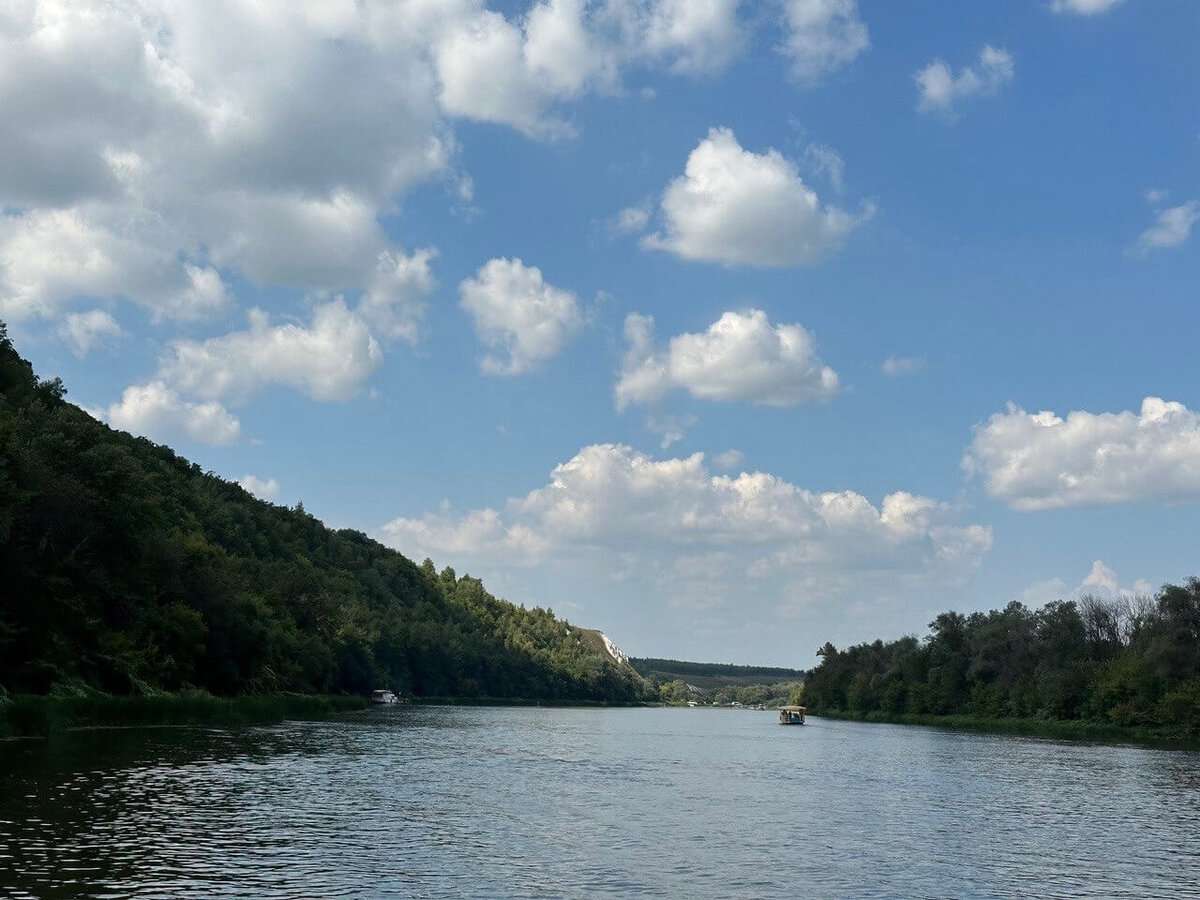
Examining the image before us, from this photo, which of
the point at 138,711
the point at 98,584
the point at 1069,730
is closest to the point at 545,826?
the point at 138,711

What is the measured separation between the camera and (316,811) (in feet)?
139

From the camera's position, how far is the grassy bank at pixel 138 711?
6362 centimetres


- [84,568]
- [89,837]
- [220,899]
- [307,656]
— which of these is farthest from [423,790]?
[307,656]

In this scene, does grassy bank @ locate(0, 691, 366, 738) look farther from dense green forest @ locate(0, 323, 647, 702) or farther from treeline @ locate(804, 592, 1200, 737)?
treeline @ locate(804, 592, 1200, 737)

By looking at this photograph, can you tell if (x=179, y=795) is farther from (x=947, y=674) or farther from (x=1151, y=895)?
(x=947, y=674)

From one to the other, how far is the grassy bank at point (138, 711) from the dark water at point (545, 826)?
2.47m

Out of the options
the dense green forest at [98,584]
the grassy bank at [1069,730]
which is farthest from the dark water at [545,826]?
the grassy bank at [1069,730]

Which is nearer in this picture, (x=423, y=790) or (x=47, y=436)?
(x=423, y=790)

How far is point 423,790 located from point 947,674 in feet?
537

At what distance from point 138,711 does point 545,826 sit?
166 feet

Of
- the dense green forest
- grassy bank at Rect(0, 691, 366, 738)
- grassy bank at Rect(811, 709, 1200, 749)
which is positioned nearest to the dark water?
grassy bank at Rect(0, 691, 366, 738)

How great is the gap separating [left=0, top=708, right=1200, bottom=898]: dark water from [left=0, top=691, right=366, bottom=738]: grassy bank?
97.2 inches

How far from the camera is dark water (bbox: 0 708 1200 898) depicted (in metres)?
30.1

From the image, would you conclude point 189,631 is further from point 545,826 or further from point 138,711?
point 545,826
